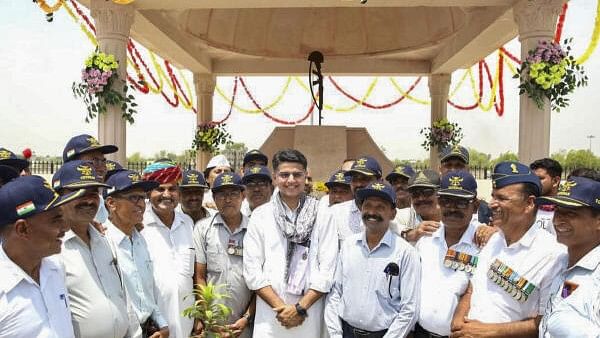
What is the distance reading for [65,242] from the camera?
2736mm

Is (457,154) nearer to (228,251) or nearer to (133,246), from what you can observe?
(228,251)

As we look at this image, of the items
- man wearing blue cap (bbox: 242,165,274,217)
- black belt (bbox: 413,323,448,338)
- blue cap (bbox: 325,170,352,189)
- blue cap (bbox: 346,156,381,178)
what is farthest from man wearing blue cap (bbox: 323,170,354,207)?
black belt (bbox: 413,323,448,338)

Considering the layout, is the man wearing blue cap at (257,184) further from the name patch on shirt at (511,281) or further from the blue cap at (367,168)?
the name patch on shirt at (511,281)

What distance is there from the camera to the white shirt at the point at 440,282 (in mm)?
3117

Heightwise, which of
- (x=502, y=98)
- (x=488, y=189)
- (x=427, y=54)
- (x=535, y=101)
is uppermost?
(x=427, y=54)

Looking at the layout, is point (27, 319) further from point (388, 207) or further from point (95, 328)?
point (388, 207)

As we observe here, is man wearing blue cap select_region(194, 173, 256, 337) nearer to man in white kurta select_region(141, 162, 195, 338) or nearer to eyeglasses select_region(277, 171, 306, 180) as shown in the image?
man in white kurta select_region(141, 162, 195, 338)

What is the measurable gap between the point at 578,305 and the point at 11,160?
4212 millimetres

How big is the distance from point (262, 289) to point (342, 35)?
1336 centimetres

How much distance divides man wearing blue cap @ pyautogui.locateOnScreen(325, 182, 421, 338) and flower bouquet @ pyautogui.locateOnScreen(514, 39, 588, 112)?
597cm

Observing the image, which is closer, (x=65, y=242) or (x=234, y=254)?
(x=65, y=242)

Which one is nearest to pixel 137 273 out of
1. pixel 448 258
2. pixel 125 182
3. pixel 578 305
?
pixel 125 182

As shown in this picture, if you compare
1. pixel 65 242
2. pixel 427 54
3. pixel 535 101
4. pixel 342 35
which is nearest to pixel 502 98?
pixel 427 54

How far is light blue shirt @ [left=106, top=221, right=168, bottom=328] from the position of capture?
123 inches
